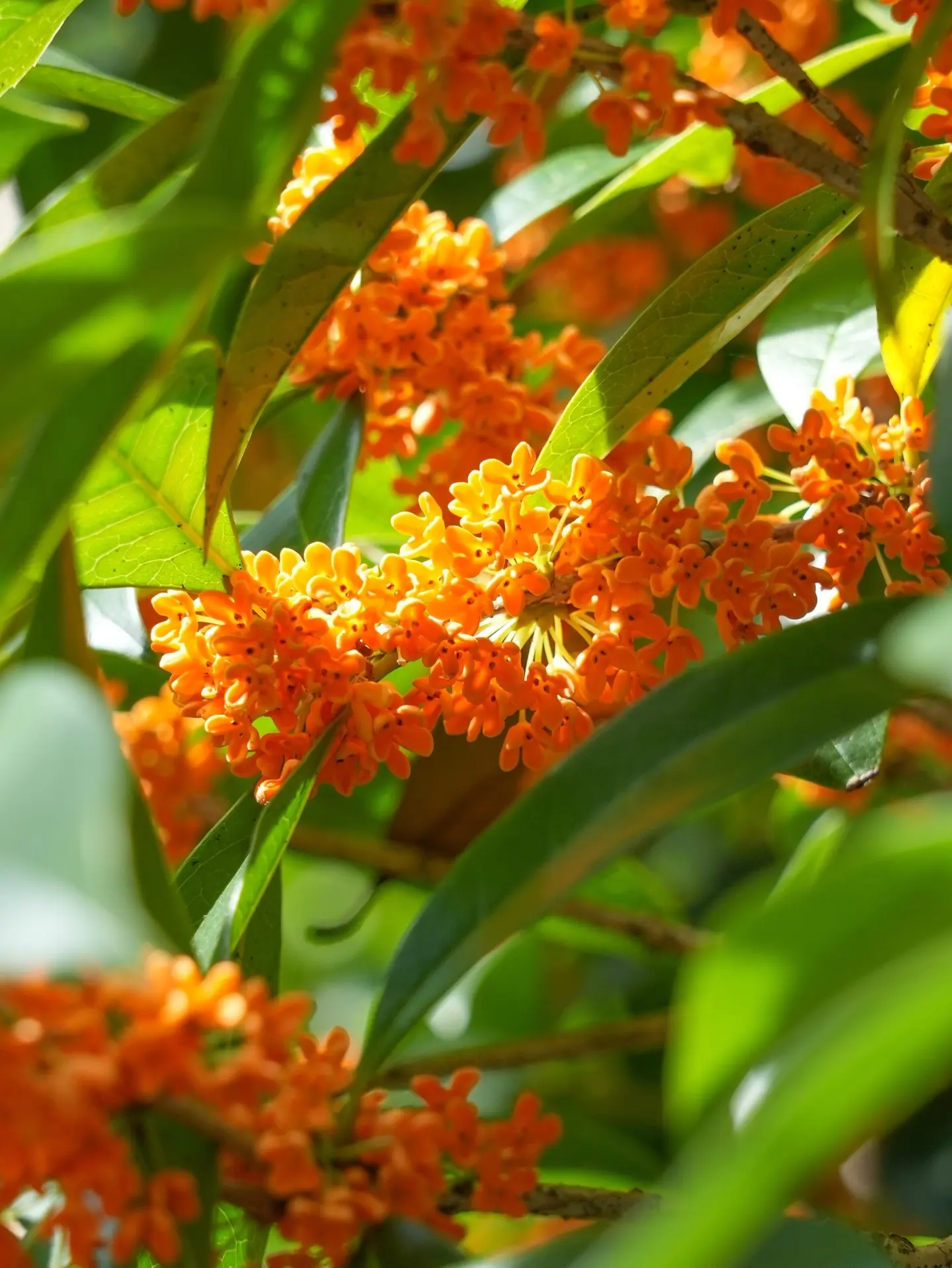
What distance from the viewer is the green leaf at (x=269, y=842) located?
3.34 feet

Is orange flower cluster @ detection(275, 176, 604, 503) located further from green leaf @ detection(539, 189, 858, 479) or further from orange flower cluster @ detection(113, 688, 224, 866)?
orange flower cluster @ detection(113, 688, 224, 866)

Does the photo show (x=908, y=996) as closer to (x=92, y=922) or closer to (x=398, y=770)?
(x=92, y=922)

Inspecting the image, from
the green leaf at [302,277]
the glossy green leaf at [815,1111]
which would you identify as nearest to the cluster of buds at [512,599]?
the green leaf at [302,277]

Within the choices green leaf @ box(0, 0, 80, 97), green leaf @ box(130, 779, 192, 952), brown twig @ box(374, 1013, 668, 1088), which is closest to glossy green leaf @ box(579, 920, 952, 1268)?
green leaf @ box(130, 779, 192, 952)

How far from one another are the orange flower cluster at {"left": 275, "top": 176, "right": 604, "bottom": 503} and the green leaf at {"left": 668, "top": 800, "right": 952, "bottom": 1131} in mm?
847

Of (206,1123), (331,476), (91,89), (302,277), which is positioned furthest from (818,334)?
(206,1123)

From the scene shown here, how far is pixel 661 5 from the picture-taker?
101 cm

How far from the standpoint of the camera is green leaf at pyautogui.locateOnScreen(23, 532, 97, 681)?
35.8 inches

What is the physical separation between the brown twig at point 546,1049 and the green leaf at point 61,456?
69cm

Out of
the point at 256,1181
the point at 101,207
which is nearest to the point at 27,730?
the point at 256,1181

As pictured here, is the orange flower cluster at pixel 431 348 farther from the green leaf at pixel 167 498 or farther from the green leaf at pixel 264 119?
Answer: the green leaf at pixel 264 119

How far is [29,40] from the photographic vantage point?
1.19 m

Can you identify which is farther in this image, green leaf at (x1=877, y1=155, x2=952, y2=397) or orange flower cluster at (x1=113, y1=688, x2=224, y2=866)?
orange flower cluster at (x1=113, y1=688, x2=224, y2=866)

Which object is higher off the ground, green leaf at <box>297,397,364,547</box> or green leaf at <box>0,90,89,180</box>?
green leaf at <box>0,90,89,180</box>
